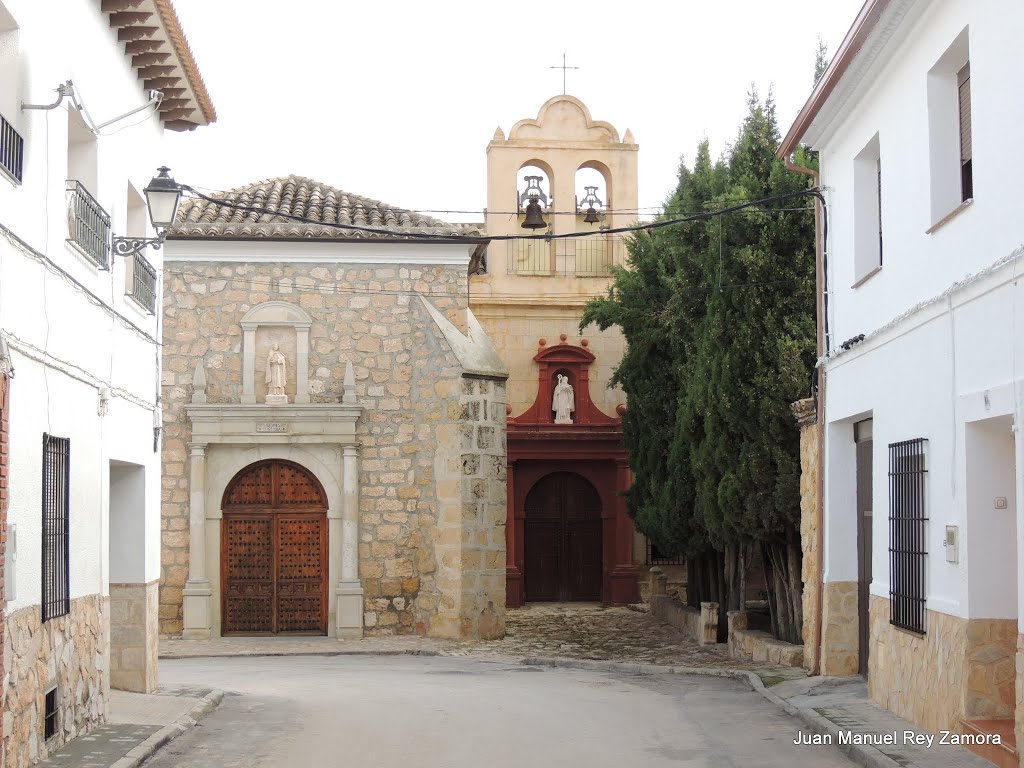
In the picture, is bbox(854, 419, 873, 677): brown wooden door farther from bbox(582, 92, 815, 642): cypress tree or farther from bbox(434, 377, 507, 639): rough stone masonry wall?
bbox(434, 377, 507, 639): rough stone masonry wall

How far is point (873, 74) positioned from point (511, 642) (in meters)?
11.6

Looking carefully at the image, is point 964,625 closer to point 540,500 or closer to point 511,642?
point 511,642

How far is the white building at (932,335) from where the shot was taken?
848 cm

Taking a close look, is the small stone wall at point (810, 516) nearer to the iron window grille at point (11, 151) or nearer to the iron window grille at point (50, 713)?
the iron window grille at point (50, 713)

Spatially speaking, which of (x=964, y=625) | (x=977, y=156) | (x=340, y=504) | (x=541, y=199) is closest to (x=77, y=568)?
(x=964, y=625)

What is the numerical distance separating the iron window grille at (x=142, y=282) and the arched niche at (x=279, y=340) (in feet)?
22.5

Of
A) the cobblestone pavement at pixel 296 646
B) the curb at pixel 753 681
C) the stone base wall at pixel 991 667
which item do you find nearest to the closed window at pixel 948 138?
the stone base wall at pixel 991 667

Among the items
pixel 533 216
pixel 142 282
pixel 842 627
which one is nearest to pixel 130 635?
pixel 142 282

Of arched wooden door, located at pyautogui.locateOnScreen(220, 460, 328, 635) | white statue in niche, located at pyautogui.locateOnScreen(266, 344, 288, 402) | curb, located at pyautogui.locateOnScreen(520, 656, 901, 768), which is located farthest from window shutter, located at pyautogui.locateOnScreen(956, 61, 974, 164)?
arched wooden door, located at pyautogui.locateOnScreen(220, 460, 328, 635)

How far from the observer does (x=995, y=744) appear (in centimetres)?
825

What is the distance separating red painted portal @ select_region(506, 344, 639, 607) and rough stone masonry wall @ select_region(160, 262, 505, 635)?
22.5ft

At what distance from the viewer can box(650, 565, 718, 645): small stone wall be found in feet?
Result: 65.1

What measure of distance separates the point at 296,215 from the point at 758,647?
9725mm

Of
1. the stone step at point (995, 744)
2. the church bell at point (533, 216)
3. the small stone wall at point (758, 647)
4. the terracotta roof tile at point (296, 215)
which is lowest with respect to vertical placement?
the small stone wall at point (758, 647)
